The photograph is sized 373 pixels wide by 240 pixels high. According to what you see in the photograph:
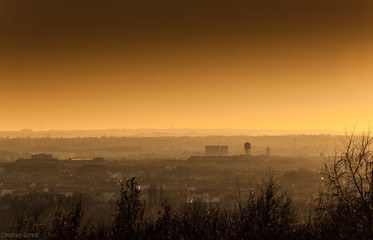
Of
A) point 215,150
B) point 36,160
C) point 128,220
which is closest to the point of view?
point 128,220

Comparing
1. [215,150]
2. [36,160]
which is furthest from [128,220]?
[215,150]

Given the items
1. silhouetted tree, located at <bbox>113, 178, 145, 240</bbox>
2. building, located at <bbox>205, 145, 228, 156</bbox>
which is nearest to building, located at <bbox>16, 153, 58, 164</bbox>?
building, located at <bbox>205, 145, 228, 156</bbox>

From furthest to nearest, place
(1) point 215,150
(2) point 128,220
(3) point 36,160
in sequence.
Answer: (1) point 215,150, (3) point 36,160, (2) point 128,220

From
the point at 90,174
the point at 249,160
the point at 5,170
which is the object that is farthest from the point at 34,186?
the point at 249,160

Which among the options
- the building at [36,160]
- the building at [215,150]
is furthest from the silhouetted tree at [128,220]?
the building at [215,150]

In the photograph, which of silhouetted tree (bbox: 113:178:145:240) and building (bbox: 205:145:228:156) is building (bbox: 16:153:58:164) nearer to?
building (bbox: 205:145:228:156)

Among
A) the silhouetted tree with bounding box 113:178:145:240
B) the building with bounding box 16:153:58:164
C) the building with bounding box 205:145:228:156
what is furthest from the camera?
the building with bounding box 205:145:228:156

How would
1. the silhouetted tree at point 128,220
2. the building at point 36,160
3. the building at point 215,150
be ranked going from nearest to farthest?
the silhouetted tree at point 128,220 < the building at point 36,160 < the building at point 215,150

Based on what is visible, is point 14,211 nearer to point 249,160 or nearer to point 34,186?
point 34,186

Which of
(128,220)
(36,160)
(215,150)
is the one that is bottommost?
(36,160)

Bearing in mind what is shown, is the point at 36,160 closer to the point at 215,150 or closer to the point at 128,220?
the point at 215,150

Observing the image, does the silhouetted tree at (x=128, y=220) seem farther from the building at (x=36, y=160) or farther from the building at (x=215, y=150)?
the building at (x=215, y=150)
